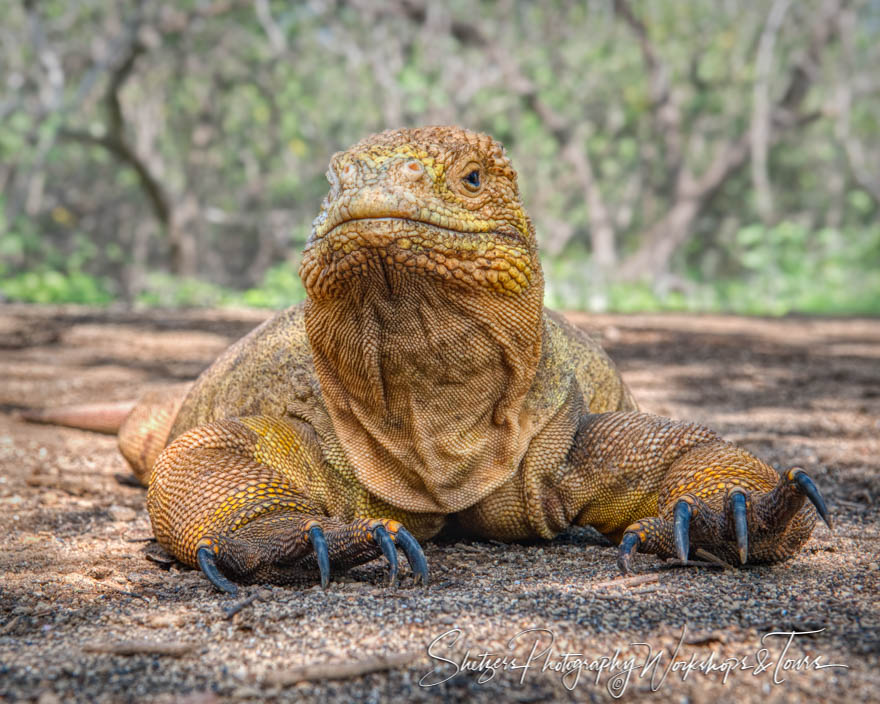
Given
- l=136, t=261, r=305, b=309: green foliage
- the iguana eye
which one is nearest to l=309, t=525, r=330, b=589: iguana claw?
the iguana eye

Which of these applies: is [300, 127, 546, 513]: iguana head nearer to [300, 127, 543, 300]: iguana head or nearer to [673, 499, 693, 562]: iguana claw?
[300, 127, 543, 300]: iguana head

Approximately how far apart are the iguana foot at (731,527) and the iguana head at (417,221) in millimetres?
878

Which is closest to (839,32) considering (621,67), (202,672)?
(621,67)

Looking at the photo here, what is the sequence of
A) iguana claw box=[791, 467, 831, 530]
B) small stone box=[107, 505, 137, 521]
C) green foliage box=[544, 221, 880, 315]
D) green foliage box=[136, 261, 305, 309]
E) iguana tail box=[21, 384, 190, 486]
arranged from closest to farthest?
iguana claw box=[791, 467, 831, 530] < small stone box=[107, 505, 137, 521] < iguana tail box=[21, 384, 190, 486] < green foliage box=[136, 261, 305, 309] < green foliage box=[544, 221, 880, 315]

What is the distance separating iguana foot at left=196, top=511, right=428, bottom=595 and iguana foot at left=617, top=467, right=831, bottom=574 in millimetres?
717

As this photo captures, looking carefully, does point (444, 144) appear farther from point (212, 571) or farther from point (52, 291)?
point (52, 291)

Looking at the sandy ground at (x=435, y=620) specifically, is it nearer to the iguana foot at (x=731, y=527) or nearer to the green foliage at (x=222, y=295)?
the iguana foot at (x=731, y=527)

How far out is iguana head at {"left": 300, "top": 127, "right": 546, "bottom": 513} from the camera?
2.67 m

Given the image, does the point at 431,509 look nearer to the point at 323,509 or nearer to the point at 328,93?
the point at 323,509

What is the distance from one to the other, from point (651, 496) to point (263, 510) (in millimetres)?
1389

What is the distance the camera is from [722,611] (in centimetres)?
235

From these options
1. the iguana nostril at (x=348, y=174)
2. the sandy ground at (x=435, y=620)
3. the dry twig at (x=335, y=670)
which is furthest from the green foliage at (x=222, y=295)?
the dry twig at (x=335, y=670)

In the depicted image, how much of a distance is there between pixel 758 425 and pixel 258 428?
3.78 meters

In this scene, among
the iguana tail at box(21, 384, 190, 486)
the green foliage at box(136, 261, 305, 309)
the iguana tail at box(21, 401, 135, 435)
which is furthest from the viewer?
the green foliage at box(136, 261, 305, 309)
